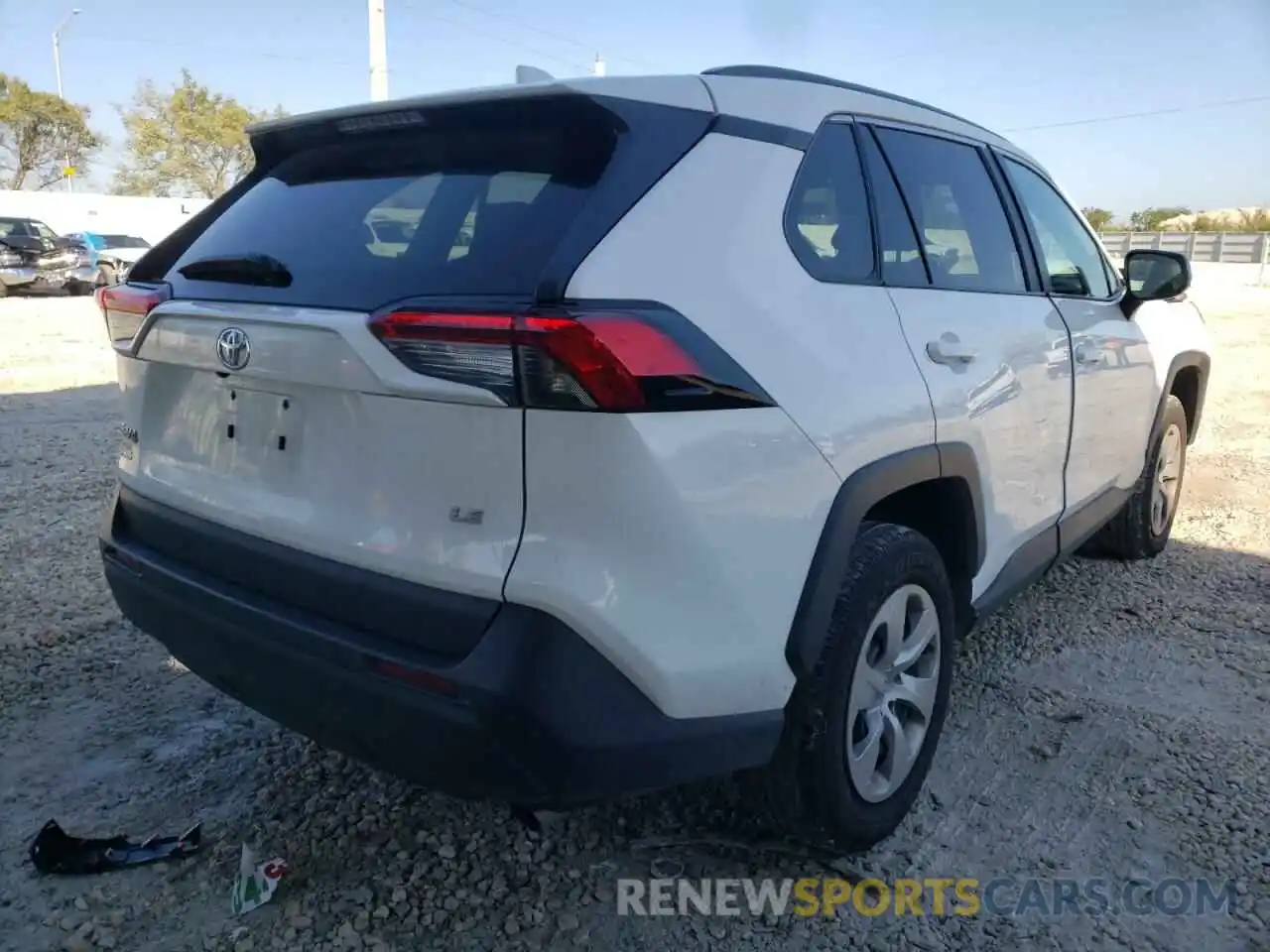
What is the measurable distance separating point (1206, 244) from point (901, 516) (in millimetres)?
45394

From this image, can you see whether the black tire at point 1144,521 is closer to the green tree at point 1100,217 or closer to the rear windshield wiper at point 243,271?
the rear windshield wiper at point 243,271

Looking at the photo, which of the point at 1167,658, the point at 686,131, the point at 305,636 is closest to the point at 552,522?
the point at 305,636

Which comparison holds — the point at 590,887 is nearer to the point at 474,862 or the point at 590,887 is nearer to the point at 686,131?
the point at 474,862

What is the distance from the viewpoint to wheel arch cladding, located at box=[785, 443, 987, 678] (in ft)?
6.75

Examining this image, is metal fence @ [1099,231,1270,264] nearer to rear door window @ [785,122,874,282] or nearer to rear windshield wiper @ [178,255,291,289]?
rear door window @ [785,122,874,282]

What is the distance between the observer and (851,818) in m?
2.35

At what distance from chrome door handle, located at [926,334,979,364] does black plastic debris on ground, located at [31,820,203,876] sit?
7.39ft

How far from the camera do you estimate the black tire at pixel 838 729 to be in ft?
7.11

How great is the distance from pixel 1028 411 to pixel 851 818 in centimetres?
139

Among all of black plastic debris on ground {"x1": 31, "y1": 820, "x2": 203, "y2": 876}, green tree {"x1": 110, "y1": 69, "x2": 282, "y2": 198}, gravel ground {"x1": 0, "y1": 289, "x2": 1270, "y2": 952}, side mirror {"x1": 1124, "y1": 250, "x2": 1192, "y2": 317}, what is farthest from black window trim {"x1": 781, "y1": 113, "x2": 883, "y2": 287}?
green tree {"x1": 110, "y1": 69, "x2": 282, "y2": 198}

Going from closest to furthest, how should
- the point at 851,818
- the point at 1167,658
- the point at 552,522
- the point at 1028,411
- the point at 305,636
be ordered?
the point at 552,522 < the point at 305,636 < the point at 851,818 < the point at 1028,411 < the point at 1167,658

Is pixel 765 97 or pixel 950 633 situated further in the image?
pixel 950 633

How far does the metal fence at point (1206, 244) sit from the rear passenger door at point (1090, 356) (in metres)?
37.8

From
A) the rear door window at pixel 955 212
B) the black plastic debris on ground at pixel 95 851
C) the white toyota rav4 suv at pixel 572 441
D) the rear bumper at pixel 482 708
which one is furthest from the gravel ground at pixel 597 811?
the rear door window at pixel 955 212
